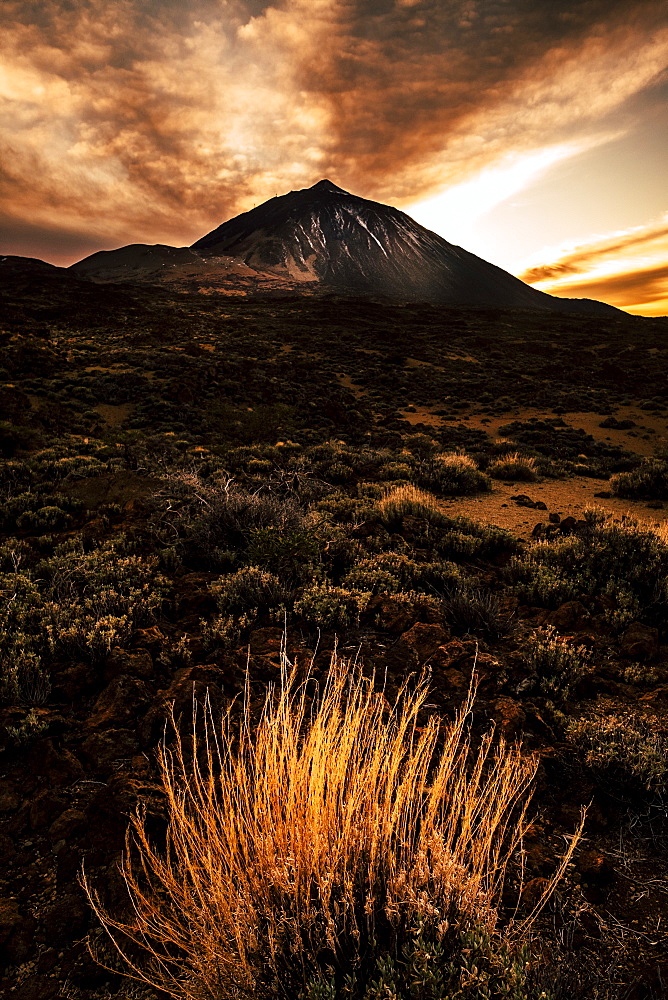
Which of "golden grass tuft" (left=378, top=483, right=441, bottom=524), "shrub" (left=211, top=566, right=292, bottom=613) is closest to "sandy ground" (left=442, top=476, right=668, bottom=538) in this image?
"golden grass tuft" (left=378, top=483, right=441, bottom=524)

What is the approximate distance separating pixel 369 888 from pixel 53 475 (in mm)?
9038

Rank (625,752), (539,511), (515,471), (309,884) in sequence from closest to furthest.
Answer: (309,884) → (625,752) → (539,511) → (515,471)

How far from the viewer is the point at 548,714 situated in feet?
10.5

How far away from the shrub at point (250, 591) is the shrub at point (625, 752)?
260cm

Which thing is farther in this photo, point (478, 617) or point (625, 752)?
point (478, 617)

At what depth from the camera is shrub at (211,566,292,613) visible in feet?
14.6

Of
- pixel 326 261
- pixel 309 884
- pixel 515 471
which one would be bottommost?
pixel 309 884

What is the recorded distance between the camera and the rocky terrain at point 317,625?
2.06 m

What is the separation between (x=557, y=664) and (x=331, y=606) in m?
1.86

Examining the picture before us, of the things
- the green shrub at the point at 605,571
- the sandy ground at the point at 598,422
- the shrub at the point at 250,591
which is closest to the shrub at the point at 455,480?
the green shrub at the point at 605,571

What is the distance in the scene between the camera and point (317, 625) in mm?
4184

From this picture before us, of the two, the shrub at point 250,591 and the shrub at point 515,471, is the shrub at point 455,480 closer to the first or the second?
the shrub at point 515,471

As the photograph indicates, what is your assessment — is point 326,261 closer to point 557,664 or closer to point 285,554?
point 285,554

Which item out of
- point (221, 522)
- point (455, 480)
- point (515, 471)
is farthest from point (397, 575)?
point (515, 471)
